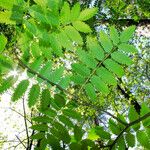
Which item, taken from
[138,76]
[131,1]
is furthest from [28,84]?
[138,76]

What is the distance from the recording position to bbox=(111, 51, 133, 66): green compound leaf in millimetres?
2248

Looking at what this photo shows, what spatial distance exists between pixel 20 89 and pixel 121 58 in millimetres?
712

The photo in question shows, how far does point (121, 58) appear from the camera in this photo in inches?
88.8

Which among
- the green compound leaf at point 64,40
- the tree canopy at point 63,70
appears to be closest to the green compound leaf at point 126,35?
the tree canopy at point 63,70

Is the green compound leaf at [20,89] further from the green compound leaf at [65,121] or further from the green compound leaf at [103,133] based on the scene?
the green compound leaf at [103,133]

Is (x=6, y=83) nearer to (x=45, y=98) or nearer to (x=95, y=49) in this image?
(x=45, y=98)

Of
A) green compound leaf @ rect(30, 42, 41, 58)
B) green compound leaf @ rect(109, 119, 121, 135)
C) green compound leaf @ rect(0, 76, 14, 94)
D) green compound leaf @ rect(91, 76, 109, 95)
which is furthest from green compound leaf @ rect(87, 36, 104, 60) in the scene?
green compound leaf @ rect(0, 76, 14, 94)

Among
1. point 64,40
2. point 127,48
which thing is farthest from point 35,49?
point 127,48

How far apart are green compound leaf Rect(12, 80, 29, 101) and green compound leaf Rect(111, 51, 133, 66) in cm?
62

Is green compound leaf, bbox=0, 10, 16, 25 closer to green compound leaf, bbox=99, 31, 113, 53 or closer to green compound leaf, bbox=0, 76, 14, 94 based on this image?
green compound leaf, bbox=0, 76, 14, 94

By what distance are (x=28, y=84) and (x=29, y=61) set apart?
0.15 metres

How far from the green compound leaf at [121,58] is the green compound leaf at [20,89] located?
623 millimetres

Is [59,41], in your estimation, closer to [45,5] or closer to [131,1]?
[45,5]

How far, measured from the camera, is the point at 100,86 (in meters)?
2.29
